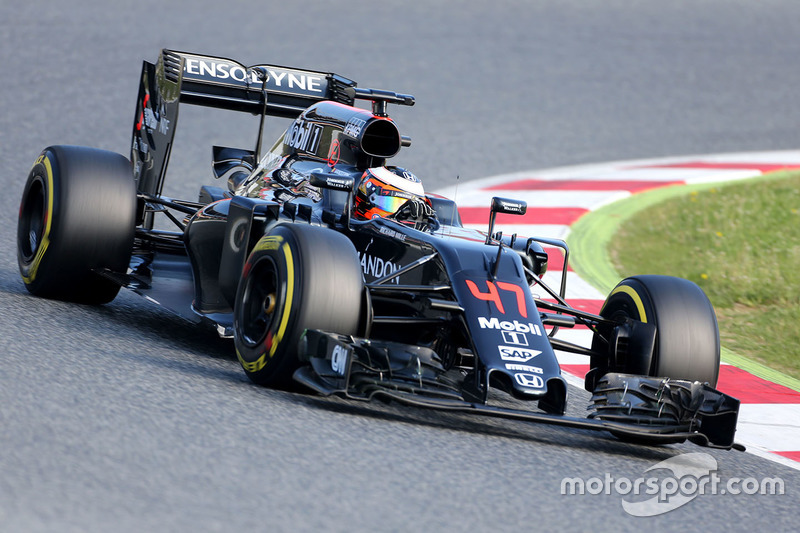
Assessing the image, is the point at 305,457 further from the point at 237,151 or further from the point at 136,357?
the point at 237,151

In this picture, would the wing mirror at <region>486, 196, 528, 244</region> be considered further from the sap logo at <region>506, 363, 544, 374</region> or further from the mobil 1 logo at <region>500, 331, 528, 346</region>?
the sap logo at <region>506, 363, 544, 374</region>

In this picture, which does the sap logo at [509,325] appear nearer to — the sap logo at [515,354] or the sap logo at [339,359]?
the sap logo at [515,354]

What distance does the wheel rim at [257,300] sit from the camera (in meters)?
5.20

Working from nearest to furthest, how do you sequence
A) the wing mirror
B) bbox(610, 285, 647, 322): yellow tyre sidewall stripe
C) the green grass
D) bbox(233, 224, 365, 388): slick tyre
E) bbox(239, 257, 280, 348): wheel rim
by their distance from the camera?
1. bbox(233, 224, 365, 388): slick tyre
2. bbox(239, 257, 280, 348): wheel rim
3. bbox(610, 285, 647, 322): yellow tyre sidewall stripe
4. the wing mirror
5. the green grass

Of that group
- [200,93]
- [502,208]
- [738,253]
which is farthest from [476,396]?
[738,253]

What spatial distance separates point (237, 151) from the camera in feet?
25.9

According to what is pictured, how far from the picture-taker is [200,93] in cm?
711

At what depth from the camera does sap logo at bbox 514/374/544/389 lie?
4.72 m

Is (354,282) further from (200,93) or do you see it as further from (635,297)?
(200,93)

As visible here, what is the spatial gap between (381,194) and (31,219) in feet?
6.82

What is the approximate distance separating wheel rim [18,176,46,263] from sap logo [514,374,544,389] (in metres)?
3.03

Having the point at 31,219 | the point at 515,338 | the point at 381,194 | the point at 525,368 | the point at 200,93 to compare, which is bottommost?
the point at 525,368
